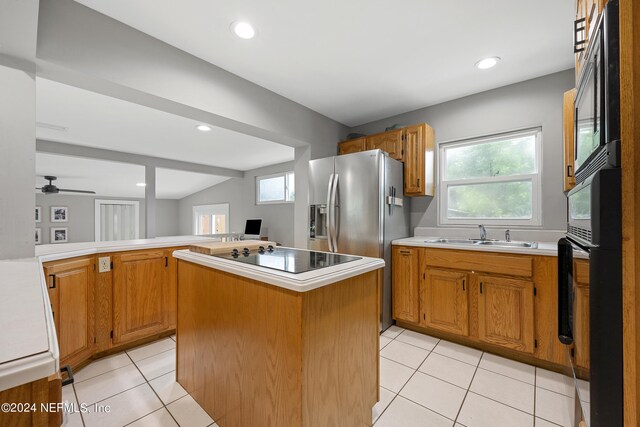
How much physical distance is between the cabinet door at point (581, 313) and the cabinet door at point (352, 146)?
263 centimetres

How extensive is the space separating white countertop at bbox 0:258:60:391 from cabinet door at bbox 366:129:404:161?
2.98 m

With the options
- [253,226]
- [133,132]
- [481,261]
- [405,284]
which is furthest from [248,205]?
[481,261]

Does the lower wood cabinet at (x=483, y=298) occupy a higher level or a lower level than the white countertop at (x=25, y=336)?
lower

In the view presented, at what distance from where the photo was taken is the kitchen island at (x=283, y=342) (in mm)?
1045

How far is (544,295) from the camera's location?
195 cm

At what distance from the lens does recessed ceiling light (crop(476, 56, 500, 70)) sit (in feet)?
7.30

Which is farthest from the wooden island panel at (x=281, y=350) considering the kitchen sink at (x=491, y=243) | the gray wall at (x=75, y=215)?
the gray wall at (x=75, y=215)

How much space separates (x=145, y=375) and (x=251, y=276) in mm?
1551

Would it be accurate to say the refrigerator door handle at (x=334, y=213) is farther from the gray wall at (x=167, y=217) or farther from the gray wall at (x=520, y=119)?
the gray wall at (x=167, y=217)

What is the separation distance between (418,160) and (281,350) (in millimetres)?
2480

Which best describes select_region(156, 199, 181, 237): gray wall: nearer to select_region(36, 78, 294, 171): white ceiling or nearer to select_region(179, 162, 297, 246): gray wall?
select_region(179, 162, 297, 246): gray wall

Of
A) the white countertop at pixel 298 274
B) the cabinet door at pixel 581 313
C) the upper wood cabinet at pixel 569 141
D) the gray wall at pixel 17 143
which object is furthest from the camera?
the upper wood cabinet at pixel 569 141

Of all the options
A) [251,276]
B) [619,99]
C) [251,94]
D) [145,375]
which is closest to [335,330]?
[251,276]

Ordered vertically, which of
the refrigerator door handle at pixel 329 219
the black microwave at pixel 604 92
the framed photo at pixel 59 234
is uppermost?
the black microwave at pixel 604 92
